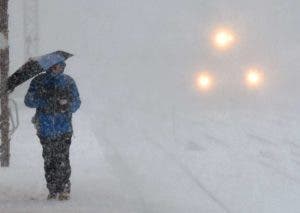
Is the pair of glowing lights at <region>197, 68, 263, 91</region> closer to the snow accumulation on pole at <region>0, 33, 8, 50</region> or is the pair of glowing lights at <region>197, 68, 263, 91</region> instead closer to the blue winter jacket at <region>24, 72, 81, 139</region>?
the snow accumulation on pole at <region>0, 33, 8, 50</region>

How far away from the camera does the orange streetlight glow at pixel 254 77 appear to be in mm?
45284

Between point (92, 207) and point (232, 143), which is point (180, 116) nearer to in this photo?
point (232, 143)

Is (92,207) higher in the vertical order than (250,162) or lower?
higher

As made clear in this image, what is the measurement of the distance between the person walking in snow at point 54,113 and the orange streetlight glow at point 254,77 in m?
39.0

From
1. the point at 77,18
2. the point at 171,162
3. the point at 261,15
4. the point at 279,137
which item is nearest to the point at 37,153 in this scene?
the point at 171,162

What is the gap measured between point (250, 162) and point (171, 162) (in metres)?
2.19

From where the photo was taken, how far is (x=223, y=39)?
157 feet

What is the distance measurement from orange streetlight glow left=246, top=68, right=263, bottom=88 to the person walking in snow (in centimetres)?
3897

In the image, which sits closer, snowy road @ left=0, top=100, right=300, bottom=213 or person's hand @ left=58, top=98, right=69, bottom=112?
person's hand @ left=58, top=98, right=69, bottom=112

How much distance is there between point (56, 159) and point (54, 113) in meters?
0.56

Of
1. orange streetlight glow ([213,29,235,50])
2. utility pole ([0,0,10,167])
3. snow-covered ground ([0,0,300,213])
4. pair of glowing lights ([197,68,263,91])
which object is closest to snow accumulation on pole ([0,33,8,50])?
utility pole ([0,0,10,167])

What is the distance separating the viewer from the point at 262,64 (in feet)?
160

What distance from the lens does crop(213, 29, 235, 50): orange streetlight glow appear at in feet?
152

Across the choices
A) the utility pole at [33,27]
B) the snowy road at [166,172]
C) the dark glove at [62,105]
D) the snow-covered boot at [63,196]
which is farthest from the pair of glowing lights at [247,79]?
the dark glove at [62,105]
